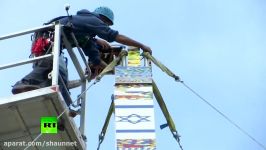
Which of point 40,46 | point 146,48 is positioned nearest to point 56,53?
point 40,46

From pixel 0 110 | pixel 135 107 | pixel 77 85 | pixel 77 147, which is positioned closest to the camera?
pixel 135 107

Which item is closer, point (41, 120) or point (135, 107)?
point (135, 107)

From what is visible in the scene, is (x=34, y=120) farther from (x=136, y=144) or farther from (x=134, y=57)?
(x=136, y=144)

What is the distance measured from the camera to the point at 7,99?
773 cm

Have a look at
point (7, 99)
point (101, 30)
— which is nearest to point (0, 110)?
point (7, 99)

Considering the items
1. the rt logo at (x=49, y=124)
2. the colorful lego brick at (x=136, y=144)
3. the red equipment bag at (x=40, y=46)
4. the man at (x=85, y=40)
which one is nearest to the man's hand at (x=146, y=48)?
the man at (x=85, y=40)

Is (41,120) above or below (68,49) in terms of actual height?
below

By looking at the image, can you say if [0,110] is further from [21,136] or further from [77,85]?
[77,85]

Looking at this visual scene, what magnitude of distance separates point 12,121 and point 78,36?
157cm

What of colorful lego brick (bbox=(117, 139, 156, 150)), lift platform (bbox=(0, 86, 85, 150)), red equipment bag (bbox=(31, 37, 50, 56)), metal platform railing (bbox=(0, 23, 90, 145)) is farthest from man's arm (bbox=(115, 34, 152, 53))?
colorful lego brick (bbox=(117, 139, 156, 150))

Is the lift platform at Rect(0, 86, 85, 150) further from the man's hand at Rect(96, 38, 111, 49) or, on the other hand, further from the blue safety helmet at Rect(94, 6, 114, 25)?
the blue safety helmet at Rect(94, 6, 114, 25)

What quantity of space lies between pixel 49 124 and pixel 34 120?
189 millimetres

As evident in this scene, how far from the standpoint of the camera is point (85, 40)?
9039 mm

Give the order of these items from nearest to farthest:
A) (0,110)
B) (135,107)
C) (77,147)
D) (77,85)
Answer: (135,107) → (0,110) → (77,147) → (77,85)
